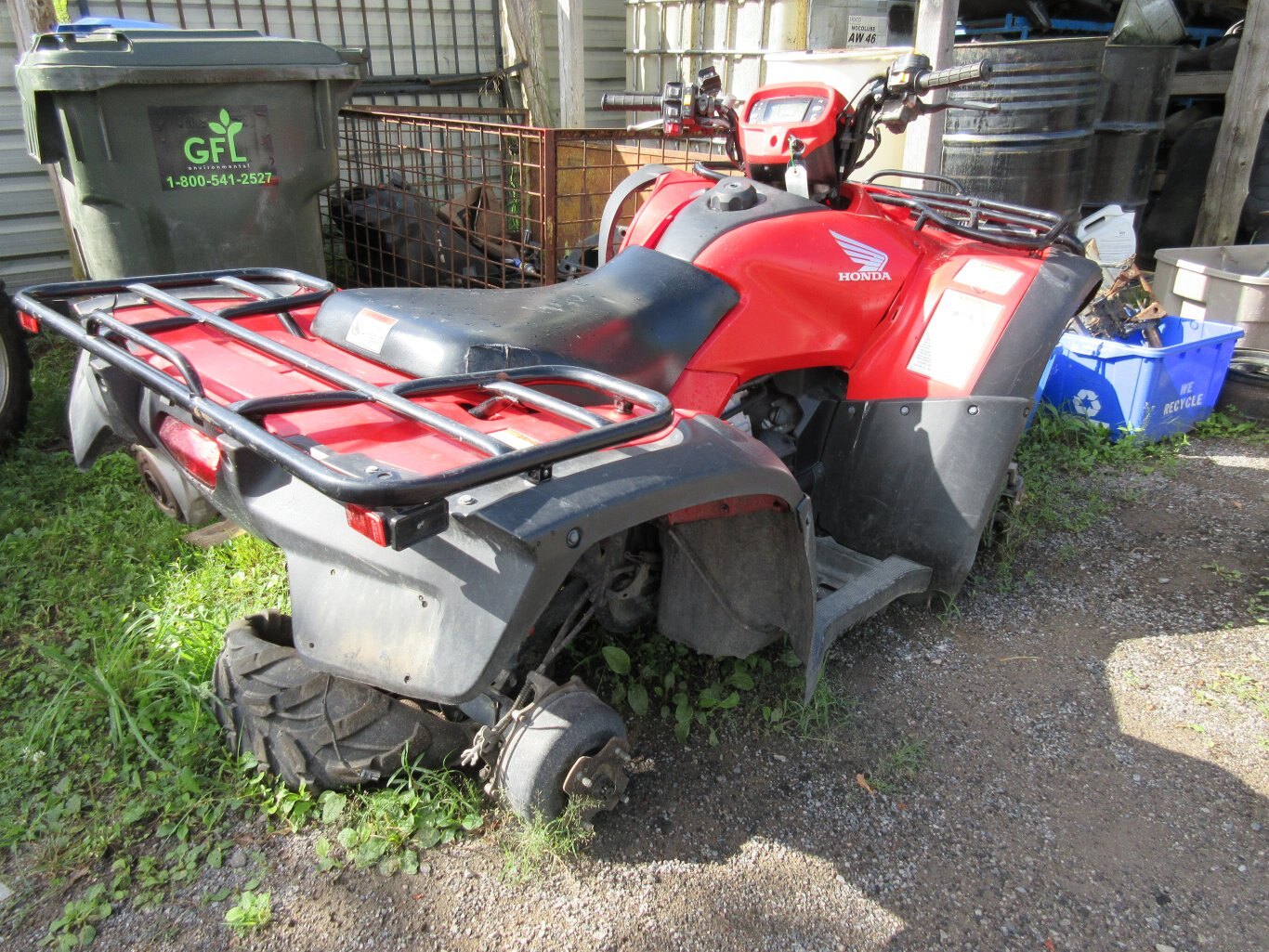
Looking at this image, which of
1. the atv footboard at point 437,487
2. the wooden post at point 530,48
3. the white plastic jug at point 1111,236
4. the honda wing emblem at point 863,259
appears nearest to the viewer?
the atv footboard at point 437,487

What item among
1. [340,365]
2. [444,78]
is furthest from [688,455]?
[444,78]

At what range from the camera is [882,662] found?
269 centimetres

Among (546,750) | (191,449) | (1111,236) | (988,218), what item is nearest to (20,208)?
(191,449)

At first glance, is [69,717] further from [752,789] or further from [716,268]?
[716,268]

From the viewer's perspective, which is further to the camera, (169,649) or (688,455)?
(169,649)

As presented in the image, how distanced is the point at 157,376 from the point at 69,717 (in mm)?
1255

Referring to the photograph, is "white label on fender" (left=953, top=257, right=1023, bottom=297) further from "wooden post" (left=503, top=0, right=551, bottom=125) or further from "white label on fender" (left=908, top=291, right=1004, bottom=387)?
"wooden post" (left=503, top=0, right=551, bottom=125)

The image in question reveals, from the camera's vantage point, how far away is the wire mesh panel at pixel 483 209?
425cm

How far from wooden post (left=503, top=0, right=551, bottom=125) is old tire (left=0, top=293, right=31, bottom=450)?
166 inches

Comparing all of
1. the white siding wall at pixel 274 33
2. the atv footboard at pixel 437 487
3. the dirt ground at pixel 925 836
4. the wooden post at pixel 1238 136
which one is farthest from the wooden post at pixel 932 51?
the white siding wall at pixel 274 33

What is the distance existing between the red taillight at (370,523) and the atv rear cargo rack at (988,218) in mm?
2152

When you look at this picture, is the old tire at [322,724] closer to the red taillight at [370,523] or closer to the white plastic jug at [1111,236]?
the red taillight at [370,523]

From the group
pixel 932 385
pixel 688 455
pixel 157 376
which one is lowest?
pixel 932 385

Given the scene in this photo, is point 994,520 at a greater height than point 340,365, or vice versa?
point 340,365
